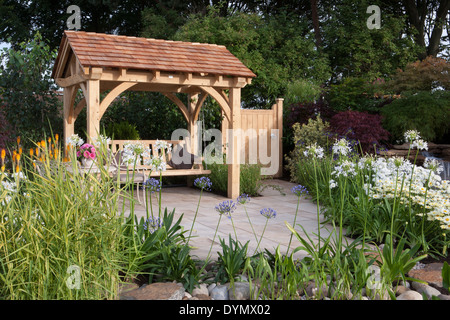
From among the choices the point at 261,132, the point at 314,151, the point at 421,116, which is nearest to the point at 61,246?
the point at 314,151

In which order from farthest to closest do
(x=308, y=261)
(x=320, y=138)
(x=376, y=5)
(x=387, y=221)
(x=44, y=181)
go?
(x=376, y=5) → (x=320, y=138) → (x=387, y=221) → (x=308, y=261) → (x=44, y=181)

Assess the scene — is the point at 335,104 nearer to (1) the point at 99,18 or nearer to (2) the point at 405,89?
(2) the point at 405,89

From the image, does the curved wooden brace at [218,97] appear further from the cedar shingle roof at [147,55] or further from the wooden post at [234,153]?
the cedar shingle roof at [147,55]

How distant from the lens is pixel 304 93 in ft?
38.4

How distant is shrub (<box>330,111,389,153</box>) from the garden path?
1.59 m

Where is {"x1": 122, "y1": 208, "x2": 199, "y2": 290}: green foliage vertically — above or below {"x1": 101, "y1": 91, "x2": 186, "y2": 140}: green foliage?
below

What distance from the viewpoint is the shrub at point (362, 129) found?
8846mm

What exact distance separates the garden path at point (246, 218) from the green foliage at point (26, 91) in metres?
2.95

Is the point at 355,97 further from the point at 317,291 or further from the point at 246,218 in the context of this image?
the point at 317,291

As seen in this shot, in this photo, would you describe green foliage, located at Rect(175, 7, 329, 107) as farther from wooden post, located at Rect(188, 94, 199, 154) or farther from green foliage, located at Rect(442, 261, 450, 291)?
green foliage, located at Rect(442, 261, 450, 291)

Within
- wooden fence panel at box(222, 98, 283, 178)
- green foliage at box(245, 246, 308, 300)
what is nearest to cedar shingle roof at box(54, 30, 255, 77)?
wooden fence panel at box(222, 98, 283, 178)

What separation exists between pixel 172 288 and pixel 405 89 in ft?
32.4

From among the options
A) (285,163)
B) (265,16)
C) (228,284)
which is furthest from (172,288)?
(265,16)

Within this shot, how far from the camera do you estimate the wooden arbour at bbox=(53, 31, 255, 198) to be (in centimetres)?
684
